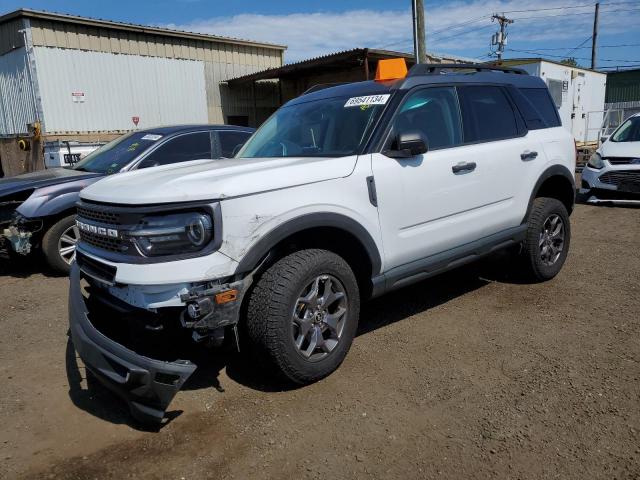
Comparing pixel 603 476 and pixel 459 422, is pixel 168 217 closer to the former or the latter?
pixel 459 422

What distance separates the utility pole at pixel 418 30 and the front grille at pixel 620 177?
20.6 feet

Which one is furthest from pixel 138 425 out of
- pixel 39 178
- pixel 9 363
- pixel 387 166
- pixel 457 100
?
pixel 39 178

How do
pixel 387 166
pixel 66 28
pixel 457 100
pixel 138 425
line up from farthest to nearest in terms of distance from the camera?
pixel 66 28 < pixel 457 100 < pixel 387 166 < pixel 138 425

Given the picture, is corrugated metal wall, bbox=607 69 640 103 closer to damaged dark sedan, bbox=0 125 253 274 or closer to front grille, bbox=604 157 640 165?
front grille, bbox=604 157 640 165

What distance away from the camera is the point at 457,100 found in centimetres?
399

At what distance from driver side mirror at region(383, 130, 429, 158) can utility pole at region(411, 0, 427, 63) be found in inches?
427

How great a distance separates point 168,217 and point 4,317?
296 cm

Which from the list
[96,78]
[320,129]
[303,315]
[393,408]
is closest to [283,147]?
[320,129]

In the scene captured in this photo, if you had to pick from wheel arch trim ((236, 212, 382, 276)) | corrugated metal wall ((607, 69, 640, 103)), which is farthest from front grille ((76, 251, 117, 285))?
corrugated metal wall ((607, 69, 640, 103))

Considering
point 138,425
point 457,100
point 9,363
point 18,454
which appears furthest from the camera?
point 457,100

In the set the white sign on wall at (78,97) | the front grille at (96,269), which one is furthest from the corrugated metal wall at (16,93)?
the front grille at (96,269)

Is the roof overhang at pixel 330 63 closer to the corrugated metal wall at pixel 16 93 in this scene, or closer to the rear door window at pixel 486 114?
the corrugated metal wall at pixel 16 93

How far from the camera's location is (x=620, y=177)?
27.9 feet

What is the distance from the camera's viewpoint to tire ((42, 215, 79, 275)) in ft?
17.7
